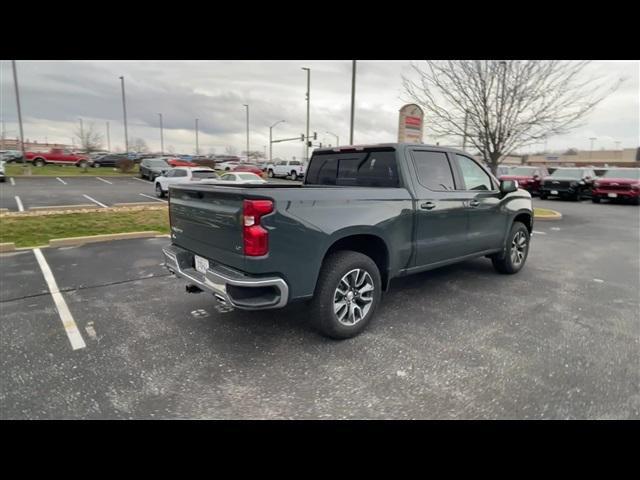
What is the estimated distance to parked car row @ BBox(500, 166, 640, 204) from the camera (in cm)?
1775

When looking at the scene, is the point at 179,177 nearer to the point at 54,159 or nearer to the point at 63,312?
the point at 63,312

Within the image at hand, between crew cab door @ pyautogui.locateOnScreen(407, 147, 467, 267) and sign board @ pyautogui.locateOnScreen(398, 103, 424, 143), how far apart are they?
29.0ft

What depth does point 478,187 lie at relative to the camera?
512 centimetres

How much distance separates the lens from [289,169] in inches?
1384

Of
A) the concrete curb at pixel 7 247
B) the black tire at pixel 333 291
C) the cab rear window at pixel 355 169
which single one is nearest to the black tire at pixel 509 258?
the cab rear window at pixel 355 169

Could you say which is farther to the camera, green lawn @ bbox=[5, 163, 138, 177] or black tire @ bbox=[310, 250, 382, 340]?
green lawn @ bbox=[5, 163, 138, 177]

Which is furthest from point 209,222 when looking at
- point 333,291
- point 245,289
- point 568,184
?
point 568,184

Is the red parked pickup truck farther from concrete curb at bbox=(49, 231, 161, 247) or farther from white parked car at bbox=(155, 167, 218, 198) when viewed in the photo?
concrete curb at bbox=(49, 231, 161, 247)

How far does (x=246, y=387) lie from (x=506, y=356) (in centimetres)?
230

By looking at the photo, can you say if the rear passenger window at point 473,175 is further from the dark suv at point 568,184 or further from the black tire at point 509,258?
the dark suv at point 568,184

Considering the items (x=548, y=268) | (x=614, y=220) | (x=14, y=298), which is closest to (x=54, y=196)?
(x=14, y=298)

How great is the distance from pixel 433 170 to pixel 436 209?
53 cm

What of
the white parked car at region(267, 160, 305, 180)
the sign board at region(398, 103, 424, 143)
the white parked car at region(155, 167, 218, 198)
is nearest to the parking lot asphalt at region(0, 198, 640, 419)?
the sign board at region(398, 103, 424, 143)

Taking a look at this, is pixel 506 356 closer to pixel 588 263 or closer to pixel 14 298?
pixel 588 263
